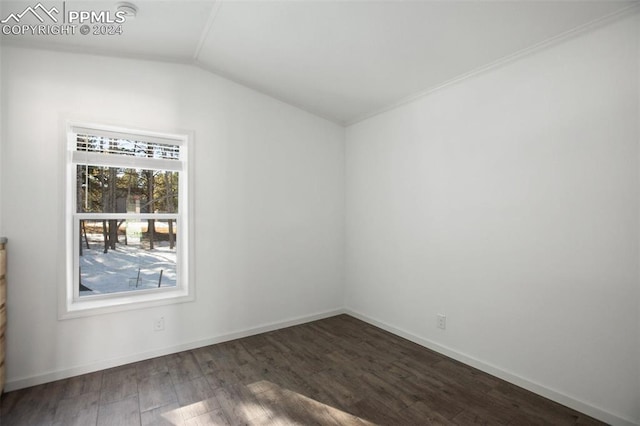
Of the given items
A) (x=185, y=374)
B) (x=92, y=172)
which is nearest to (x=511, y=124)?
(x=185, y=374)

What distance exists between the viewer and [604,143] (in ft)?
6.70

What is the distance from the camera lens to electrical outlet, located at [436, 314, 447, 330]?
9.80ft

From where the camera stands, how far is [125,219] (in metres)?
2.96

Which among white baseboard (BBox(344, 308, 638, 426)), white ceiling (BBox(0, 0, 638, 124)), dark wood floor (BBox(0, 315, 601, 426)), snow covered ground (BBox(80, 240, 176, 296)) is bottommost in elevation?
dark wood floor (BBox(0, 315, 601, 426))

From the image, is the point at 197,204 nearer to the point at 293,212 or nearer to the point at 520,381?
the point at 293,212

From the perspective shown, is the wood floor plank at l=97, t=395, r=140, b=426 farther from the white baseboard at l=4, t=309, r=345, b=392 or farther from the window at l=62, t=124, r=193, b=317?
the window at l=62, t=124, r=193, b=317

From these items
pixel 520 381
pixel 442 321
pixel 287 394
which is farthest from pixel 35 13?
pixel 520 381

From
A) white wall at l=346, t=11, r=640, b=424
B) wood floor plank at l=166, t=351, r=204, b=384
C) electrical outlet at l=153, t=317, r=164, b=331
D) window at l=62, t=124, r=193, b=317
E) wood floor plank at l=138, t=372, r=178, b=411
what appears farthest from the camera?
electrical outlet at l=153, t=317, r=164, b=331

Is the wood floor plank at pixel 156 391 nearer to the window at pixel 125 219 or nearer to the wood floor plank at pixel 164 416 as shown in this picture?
the wood floor plank at pixel 164 416

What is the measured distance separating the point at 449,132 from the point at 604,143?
1165 mm

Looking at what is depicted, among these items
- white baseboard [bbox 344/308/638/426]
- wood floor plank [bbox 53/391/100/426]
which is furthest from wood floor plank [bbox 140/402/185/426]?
white baseboard [bbox 344/308/638/426]

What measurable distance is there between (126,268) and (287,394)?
6.33 feet

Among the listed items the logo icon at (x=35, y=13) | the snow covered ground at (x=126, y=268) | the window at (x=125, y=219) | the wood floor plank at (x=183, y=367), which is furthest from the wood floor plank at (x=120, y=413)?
the logo icon at (x=35, y=13)

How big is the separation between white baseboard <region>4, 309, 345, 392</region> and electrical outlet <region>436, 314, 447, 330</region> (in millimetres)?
1504
